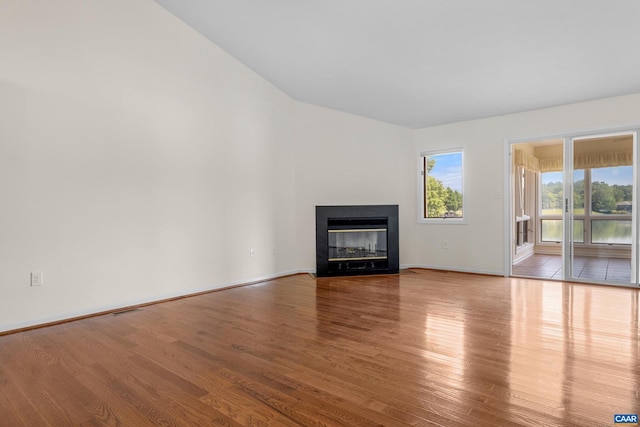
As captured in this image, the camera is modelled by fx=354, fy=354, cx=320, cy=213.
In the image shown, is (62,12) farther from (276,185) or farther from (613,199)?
(613,199)

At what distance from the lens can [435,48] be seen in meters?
3.94

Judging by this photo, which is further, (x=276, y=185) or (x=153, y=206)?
(x=276, y=185)

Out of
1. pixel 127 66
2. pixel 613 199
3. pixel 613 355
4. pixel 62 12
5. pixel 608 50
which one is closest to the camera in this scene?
pixel 613 355

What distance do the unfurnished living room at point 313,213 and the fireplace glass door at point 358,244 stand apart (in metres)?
0.04

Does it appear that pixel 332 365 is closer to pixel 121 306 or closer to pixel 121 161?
pixel 121 306

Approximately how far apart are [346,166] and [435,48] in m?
2.53

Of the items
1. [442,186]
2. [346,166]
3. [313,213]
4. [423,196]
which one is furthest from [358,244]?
[442,186]

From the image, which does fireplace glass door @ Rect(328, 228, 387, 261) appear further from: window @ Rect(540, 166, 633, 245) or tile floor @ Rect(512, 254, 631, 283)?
window @ Rect(540, 166, 633, 245)

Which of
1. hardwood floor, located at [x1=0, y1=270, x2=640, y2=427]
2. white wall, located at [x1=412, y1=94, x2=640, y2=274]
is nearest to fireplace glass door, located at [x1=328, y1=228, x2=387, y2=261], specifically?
white wall, located at [x1=412, y1=94, x2=640, y2=274]

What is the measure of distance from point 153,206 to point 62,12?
2079 millimetres

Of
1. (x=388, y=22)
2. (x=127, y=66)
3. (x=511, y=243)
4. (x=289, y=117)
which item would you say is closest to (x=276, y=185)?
(x=289, y=117)

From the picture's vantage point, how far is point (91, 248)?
3633mm

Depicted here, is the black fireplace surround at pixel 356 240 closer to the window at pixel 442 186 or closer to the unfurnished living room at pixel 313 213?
the unfurnished living room at pixel 313 213

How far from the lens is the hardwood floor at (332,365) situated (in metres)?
1.80
